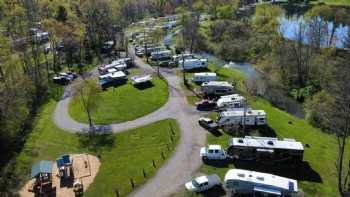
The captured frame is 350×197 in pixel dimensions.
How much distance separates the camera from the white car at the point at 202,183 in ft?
128

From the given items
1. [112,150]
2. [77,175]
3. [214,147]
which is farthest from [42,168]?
[214,147]

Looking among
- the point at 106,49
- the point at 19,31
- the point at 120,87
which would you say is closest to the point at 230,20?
the point at 106,49

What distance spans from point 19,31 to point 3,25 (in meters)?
4.07

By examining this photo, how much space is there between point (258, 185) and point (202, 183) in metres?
6.01

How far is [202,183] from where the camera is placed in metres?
38.9

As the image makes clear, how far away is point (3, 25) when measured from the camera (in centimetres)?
8462

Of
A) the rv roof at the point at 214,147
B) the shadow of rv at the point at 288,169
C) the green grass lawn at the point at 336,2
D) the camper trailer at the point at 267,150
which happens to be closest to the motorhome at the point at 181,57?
the rv roof at the point at 214,147

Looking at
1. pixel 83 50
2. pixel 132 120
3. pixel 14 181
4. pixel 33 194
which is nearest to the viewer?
pixel 33 194

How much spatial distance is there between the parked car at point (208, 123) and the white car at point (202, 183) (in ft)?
44.1

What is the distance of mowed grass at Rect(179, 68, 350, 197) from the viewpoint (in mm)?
41375

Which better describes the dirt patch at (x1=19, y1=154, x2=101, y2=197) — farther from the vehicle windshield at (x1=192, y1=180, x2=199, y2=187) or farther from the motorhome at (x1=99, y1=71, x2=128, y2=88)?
the motorhome at (x1=99, y1=71, x2=128, y2=88)

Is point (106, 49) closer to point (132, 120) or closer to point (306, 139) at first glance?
point (132, 120)

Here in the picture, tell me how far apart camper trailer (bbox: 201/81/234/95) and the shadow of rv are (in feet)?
71.4

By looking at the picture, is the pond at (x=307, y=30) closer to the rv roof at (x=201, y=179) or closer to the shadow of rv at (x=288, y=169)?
the shadow of rv at (x=288, y=169)
